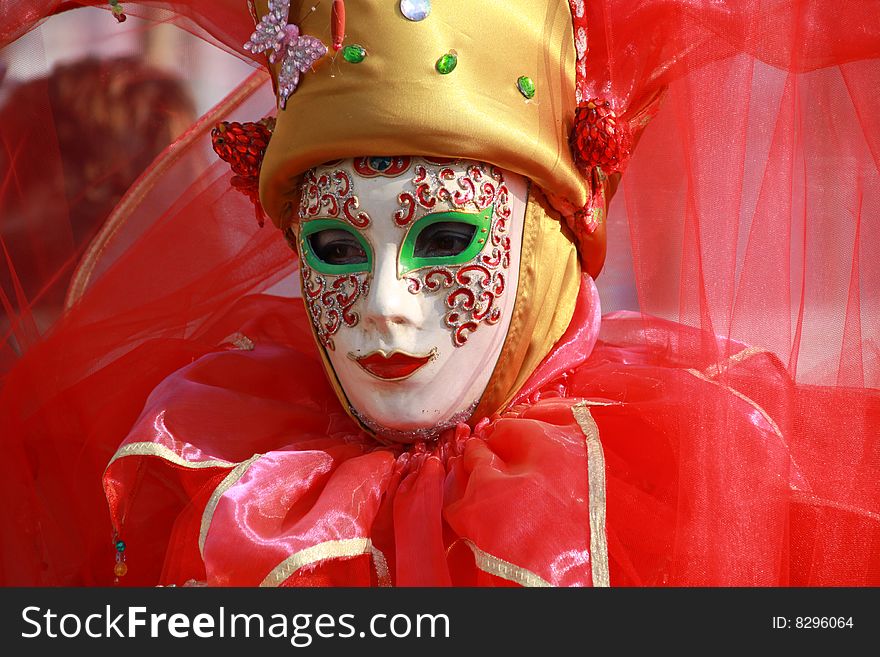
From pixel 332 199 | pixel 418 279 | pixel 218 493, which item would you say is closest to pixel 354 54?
pixel 332 199

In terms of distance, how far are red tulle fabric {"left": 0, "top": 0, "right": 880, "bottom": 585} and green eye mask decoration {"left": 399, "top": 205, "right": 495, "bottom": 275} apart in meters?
0.23

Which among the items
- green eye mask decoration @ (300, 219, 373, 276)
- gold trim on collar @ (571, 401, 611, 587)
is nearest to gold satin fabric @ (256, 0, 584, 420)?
green eye mask decoration @ (300, 219, 373, 276)

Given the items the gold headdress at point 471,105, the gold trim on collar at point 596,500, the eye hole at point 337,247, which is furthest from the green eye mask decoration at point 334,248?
the gold trim on collar at point 596,500

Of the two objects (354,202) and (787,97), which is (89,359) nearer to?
(354,202)

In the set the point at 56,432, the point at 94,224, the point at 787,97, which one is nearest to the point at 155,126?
the point at 94,224

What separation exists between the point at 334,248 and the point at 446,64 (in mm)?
355

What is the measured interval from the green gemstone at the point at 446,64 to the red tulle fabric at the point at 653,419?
0.28m

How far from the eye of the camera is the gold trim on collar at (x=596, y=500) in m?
1.55

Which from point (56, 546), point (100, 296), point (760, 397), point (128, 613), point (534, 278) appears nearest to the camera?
point (128, 613)

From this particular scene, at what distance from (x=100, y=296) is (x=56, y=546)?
0.47 meters

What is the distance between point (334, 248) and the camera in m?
1.95

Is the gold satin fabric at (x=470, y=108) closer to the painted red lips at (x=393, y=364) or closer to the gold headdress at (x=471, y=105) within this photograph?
the gold headdress at (x=471, y=105)

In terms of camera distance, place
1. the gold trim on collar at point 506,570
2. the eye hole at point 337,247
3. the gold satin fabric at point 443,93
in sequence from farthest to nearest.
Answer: the eye hole at point 337,247 < the gold satin fabric at point 443,93 < the gold trim on collar at point 506,570

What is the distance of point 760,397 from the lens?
168cm
